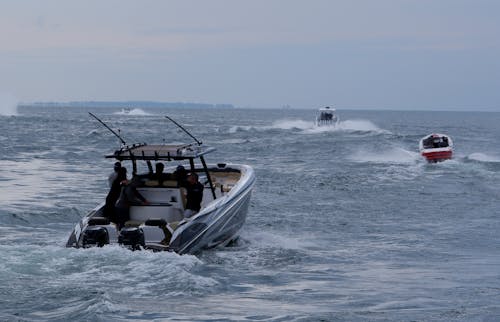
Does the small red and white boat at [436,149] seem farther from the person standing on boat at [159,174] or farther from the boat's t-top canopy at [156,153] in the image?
the boat's t-top canopy at [156,153]

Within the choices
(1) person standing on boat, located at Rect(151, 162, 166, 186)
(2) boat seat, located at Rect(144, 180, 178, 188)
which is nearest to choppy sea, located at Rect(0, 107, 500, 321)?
(1) person standing on boat, located at Rect(151, 162, 166, 186)

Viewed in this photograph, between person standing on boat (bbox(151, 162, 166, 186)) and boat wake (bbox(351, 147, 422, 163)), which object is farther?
boat wake (bbox(351, 147, 422, 163))

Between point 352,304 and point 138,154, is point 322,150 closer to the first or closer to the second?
point 138,154

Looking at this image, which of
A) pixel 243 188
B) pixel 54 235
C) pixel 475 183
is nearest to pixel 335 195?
pixel 475 183

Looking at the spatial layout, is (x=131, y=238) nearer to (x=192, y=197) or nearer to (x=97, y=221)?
(x=97, y=221)

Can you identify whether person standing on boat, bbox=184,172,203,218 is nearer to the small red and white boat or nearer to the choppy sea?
the choppy sea

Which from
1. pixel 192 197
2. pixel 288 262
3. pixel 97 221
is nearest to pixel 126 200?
pixel 192 197

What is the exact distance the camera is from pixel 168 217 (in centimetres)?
1529

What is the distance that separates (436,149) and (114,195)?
28177mm

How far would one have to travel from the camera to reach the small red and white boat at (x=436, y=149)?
4050 centimetres

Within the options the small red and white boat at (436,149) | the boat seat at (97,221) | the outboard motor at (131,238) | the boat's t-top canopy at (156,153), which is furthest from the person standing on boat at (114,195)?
the small red and white boat at (436,149)

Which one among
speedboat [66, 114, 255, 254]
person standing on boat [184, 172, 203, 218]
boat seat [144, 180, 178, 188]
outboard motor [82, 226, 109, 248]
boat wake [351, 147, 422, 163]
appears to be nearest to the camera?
outboard motor [82, 226, 109, 248]

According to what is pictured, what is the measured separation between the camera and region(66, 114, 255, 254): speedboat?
1323cm

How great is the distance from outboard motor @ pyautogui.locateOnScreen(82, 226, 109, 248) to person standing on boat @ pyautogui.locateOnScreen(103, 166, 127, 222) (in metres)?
1.89
